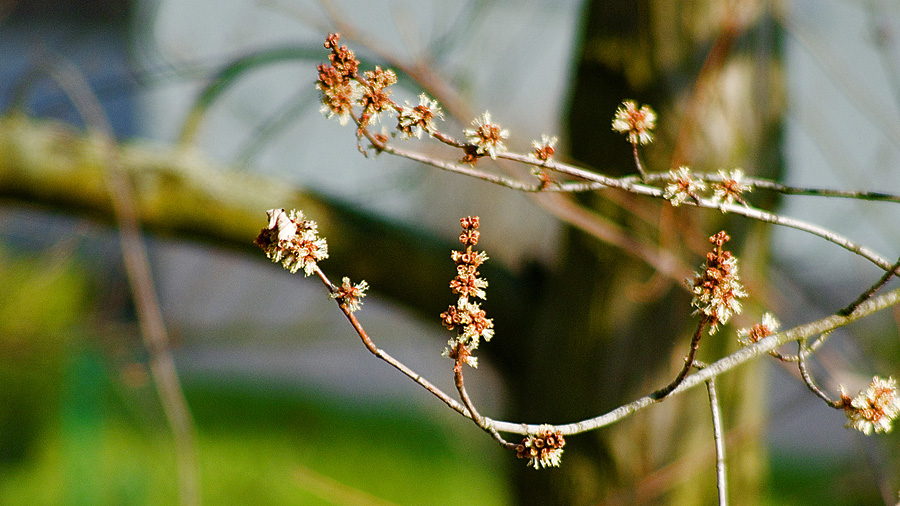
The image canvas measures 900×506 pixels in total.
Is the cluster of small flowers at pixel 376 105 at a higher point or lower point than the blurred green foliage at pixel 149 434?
lower

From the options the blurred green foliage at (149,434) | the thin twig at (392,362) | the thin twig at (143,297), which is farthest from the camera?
the blurred green foliage at (149,434)

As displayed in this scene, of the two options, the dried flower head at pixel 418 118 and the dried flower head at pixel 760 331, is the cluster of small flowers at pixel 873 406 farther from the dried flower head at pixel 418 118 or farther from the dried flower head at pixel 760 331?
the dried flower head at pixel 418 118

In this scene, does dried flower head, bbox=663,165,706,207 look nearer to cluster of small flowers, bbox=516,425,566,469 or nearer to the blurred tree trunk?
cluster of small flowers, bbox=516,425,566,469

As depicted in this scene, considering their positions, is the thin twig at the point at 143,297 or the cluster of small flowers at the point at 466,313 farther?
the thin twig at the point at 143,297

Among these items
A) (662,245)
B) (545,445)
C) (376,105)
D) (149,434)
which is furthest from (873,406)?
(149,434)

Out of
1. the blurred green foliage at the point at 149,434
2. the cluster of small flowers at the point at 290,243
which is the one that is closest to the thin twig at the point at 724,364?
the cluster of small flowers at the point at 290,243

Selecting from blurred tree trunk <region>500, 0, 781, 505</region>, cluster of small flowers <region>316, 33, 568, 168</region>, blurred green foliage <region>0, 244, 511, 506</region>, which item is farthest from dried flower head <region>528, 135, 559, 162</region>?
blurred green foliage <region>0, 244, 511, 506</region>

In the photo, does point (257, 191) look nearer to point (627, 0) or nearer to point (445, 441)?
point (627, 0)

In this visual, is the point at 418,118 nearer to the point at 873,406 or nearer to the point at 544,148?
the point at 544,148
